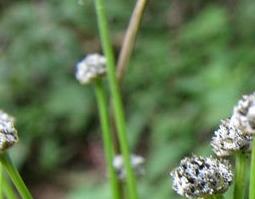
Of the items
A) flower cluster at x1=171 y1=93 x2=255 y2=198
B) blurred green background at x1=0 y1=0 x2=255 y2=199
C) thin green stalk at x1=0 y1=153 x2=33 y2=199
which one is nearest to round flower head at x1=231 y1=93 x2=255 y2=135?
flower cluster at x1=171 y1=93 x2=255 y2=198

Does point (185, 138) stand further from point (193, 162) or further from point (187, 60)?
point (193, 162)

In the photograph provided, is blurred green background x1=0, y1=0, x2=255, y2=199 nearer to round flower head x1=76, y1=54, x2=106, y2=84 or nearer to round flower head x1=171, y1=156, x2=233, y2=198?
round flower head x1=76, y1=54, x2=106, y2=84

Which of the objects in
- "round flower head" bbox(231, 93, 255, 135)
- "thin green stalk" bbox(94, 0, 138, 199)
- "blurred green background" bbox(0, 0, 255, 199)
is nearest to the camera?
"round flower head" bbox(231, 93, 255, 135)

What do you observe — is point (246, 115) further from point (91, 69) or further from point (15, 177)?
point (91, 69)

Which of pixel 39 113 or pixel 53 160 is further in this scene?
pixel 53 160

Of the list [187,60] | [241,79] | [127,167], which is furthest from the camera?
[187,60]

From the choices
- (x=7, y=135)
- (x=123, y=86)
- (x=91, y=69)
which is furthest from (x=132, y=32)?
(x=123, y=86)

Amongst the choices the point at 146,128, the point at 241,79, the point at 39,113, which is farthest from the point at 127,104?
the point at 241,79
